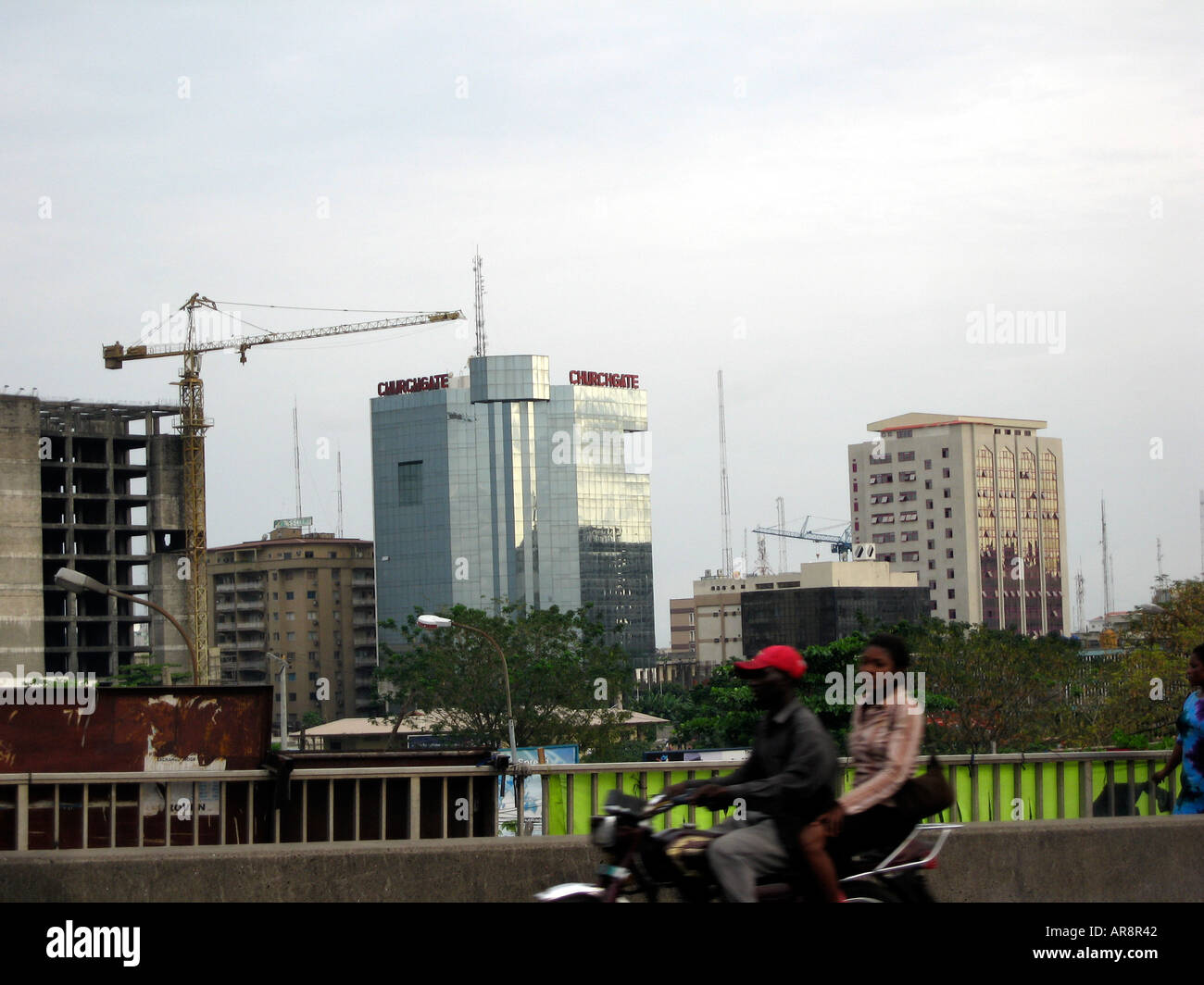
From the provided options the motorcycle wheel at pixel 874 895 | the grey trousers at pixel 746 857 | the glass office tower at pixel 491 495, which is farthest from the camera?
the glass office tower at pixel 491 495

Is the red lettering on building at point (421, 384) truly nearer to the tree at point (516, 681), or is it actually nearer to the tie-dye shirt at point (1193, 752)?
the tree at point (516, 681)

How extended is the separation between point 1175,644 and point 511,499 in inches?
5933

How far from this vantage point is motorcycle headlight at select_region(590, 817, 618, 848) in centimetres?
646

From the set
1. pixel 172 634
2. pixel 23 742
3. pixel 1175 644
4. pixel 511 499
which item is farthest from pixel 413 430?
pixel 23 742

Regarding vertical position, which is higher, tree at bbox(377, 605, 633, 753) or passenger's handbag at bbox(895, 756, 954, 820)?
passenger's handbag at bbox(895, 756, 954, 820)

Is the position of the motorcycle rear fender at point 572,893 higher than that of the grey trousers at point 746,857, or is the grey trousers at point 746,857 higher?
the grey trousers at point 746,857

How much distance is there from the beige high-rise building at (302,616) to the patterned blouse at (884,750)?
190 m

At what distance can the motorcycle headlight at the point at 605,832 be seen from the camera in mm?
6465

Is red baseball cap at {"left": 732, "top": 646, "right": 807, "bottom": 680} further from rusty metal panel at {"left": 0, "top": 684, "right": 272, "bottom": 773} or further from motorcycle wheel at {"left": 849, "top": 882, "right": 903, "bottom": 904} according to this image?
rusty metal panel at {"left": 0, "top": 684, "right": 272, "bottom": 773}

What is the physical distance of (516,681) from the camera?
69.6 metres

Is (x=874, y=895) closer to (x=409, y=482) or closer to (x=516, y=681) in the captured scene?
(x=516, y=681)

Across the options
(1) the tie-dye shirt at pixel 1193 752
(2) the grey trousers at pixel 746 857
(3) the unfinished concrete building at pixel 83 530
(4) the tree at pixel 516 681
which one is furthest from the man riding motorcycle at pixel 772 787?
(3) the unfinished concrete building at pixel 83 530

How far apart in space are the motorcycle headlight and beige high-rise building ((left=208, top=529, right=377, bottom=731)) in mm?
190016

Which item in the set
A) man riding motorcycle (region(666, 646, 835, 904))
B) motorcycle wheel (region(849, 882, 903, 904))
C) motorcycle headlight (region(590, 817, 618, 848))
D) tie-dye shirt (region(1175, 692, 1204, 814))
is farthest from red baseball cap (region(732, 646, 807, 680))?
tie-dye shirt (region(1175, 692, 1204, 814))
